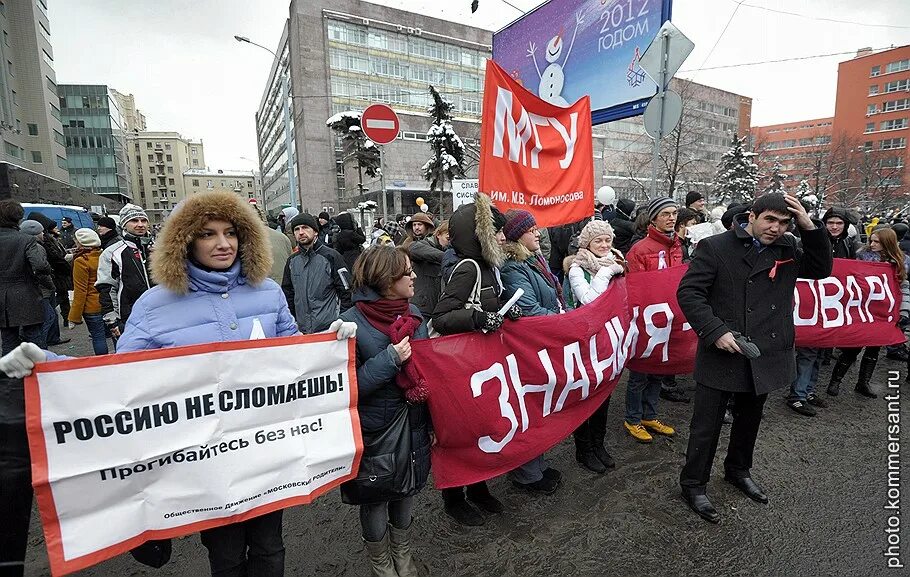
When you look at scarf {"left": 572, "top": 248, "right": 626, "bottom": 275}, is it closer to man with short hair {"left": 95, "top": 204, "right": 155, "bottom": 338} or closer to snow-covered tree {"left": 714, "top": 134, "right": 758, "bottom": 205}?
man with short hair {"left": 95, "top": 204, "right": 155, "bottom": 338}

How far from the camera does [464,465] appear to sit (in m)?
2.86

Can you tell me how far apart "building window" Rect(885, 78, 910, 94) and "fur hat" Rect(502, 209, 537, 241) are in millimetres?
91835

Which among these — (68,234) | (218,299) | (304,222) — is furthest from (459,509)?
(68,234)

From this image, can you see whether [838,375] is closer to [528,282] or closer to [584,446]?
[584,446]

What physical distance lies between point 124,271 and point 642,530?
17.2 ft

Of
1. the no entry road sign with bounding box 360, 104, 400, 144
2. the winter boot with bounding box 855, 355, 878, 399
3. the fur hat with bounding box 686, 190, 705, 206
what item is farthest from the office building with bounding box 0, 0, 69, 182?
the winter boot with bounding box 855, 355, 878, 399

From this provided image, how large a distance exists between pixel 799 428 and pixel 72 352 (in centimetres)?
1043

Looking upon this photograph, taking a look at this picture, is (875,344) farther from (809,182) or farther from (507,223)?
(809,182)

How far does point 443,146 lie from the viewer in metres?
40.5

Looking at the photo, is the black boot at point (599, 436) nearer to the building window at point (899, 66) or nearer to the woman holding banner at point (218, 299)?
the woman holding banner at point (218, 299)

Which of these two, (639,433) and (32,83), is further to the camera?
(32,83)

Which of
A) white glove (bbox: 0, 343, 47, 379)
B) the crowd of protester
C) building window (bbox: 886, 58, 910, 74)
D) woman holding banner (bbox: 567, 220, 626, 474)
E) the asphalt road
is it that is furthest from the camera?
building window (bbox: 886, 58, 910, 74)

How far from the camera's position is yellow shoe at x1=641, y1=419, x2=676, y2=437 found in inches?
166

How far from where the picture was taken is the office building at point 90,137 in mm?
73000
